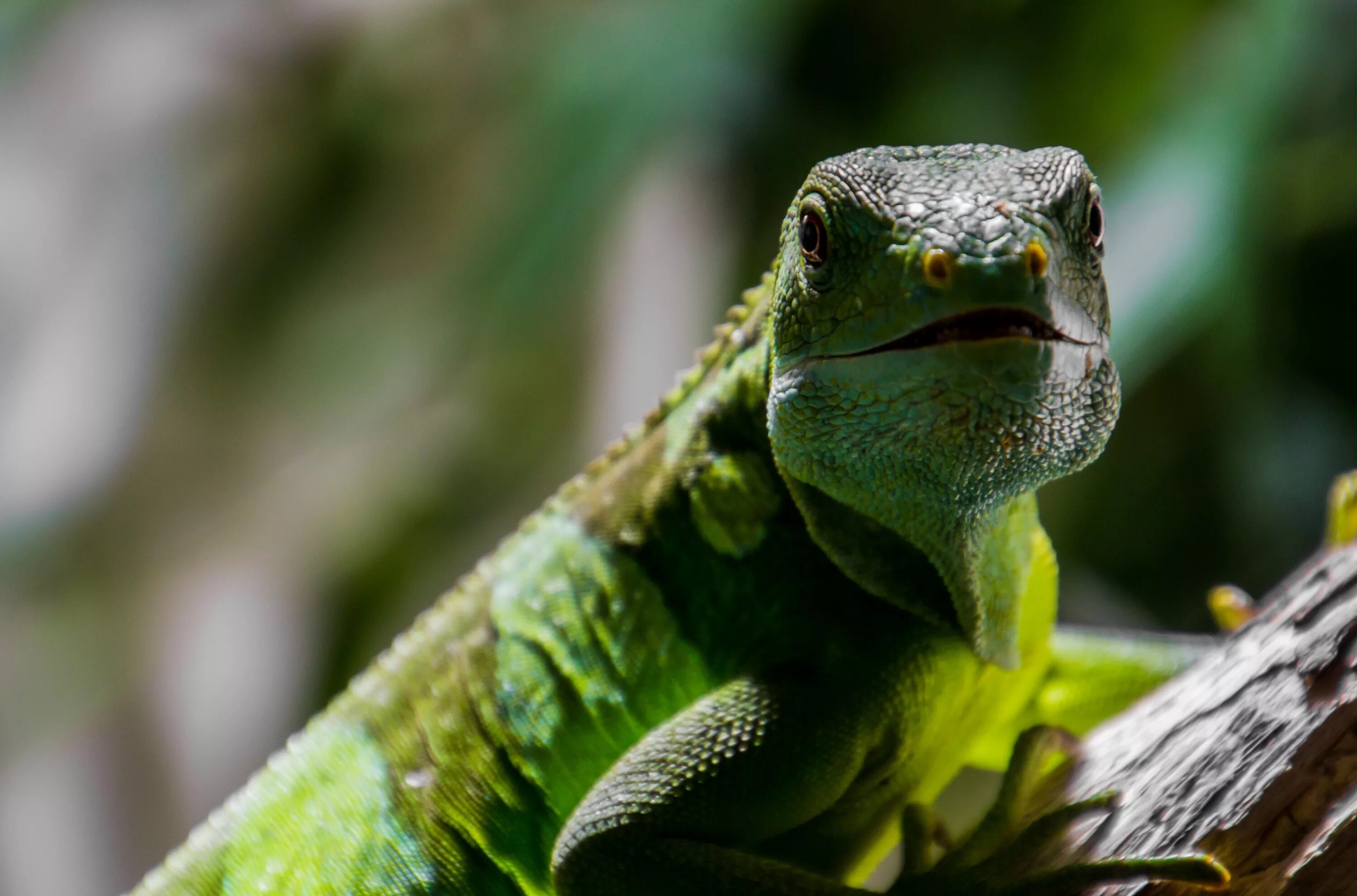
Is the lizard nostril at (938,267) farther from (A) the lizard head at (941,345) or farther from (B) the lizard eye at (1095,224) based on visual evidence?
(B) the lizard eye at (1095,224)

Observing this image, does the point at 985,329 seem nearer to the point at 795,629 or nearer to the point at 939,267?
the point at 939,267

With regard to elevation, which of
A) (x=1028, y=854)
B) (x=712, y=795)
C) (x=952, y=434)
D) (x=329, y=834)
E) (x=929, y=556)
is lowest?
(x=329, y=834)

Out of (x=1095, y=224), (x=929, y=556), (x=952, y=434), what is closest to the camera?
(x=952, y=434)

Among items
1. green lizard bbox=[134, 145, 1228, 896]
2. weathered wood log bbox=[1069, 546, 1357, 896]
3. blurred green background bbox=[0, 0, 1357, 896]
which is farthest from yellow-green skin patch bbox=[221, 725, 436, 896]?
blurred green background bbox=[0, 0, 1357, 896]

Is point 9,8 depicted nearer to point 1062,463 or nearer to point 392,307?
point 392,307

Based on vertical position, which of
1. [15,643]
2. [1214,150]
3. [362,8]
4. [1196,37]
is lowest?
[15,643]

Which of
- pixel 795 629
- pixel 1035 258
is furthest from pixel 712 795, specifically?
pixel 1035 258

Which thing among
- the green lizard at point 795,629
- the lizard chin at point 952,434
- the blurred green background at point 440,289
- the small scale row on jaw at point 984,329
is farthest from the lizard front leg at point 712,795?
the blurred green background at point 440,289

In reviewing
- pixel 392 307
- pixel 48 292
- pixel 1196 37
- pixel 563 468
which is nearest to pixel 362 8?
pixel 392 307
